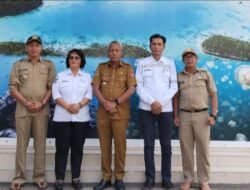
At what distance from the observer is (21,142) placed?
368cm

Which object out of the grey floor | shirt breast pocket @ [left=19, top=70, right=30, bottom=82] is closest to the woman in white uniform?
the grey floor

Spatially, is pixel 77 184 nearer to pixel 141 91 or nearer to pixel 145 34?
pixel 141 91

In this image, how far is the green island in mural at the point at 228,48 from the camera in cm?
431

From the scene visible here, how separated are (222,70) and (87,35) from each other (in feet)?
5.09

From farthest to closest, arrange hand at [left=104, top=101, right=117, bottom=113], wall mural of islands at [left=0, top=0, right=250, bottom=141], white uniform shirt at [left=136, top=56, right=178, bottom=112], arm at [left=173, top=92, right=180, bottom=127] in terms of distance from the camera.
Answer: wall mural of islands at [left=0, top=0, right=250, bottom=141], arm at [left=173, top=92, right=180, bottom=127], white uniform shirt at [left=136, top=56, right=178, bottom=112], hand at [left=104, top=101, right=117, bottom=113]

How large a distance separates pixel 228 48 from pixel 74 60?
177 cm

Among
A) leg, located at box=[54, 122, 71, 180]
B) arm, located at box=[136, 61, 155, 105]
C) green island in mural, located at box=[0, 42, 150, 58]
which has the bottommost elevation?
leg, located at box=[54, 122, 71, 180]

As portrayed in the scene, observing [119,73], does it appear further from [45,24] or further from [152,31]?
[45,24]

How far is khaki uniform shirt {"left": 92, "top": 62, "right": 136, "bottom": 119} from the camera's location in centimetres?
363

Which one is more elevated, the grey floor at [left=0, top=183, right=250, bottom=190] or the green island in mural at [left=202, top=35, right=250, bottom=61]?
the green island in mural at [left=202, top=35, right=250, bottom=61]

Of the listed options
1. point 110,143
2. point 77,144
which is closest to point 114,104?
point 110,143

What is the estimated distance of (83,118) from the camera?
3.66 metres

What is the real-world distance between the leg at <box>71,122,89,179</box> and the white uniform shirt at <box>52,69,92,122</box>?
0.07 m

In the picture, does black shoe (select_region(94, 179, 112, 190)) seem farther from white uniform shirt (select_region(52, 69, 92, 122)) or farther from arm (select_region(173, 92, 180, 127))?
arm (select_region(173, 92, 180, 127))
